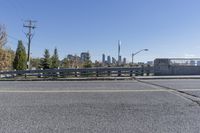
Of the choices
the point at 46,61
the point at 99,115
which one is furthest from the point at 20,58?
the point at 99,115

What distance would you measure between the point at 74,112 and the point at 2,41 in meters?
62.6

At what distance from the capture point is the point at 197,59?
2825 cm

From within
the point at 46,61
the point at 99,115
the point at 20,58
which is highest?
the point at 46,61

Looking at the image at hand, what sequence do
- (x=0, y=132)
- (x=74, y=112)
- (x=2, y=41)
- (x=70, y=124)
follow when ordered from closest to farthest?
(x=0, y=132)
(x=70, y=124)
(x=74, y=112)
(x=2, y=41)

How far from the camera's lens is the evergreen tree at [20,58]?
6330cm

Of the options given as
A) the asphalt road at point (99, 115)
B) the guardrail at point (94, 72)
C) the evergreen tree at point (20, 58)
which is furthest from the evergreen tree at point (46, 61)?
the asphalt road at point (99, 115)

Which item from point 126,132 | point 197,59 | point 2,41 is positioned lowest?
point 126,132

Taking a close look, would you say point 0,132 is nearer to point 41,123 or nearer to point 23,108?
point 41,123

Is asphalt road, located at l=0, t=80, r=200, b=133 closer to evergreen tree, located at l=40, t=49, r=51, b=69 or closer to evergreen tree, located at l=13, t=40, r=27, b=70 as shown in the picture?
evergreen tree, located at l=13, t=40, r=27, b=70

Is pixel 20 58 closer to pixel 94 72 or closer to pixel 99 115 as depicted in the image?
pixel 94 72

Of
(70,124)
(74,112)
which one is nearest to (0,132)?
(70,124)

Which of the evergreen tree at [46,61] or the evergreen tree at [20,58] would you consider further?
the evergreen tree at [46,61]

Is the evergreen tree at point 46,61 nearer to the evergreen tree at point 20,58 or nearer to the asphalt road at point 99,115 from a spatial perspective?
the evergreen tree at point 20,58

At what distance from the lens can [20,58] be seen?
212ft
